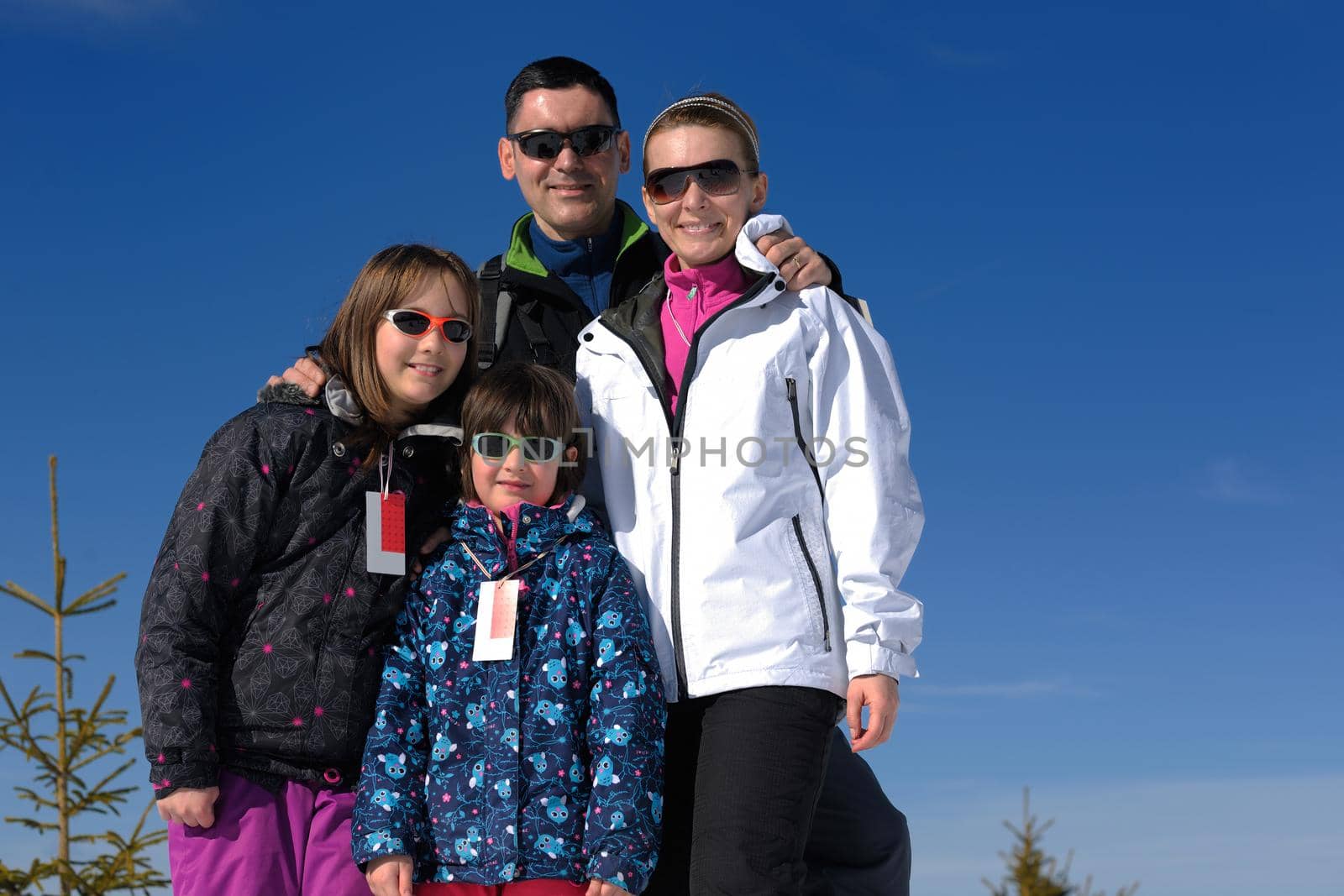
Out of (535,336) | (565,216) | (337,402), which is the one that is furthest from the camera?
(565,216)

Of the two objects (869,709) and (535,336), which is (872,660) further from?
(535,336)

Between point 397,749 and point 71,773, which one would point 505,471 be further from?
point 71,773

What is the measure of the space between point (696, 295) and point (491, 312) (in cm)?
164

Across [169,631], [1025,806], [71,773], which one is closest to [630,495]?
[169,631]

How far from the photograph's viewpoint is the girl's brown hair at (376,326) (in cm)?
432

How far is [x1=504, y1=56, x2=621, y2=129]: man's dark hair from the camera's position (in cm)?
631

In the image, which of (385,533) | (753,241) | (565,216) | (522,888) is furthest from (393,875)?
(565,216)

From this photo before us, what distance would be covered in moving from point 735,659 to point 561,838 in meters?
0.81

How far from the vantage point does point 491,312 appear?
580 cm

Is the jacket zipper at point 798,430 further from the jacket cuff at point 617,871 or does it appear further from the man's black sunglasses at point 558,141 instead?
the man's black sunglasses at point 558,141

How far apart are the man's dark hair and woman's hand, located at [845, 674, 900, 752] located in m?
3.75

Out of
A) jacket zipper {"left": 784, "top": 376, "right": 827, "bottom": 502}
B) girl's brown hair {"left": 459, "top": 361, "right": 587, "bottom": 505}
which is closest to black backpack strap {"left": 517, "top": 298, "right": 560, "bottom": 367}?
A: girl's brown hair {"left": 459, "top": 361, "right": 587, "bottom": 505}

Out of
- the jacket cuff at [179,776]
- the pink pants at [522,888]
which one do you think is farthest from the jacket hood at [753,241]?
the jacket cuff at [179,776]

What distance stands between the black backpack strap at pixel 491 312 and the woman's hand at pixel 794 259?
169cm
